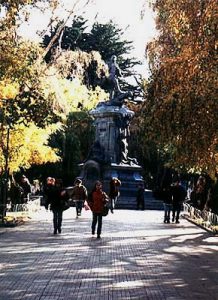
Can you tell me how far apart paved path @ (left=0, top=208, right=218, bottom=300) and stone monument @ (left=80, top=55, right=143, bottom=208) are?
20040 mm

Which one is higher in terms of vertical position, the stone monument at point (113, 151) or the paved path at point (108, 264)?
the stone monument at point (113, 151)

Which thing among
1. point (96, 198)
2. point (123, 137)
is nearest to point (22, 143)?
point (96, 198)

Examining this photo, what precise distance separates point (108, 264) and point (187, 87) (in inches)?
185

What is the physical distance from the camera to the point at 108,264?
12586 mm

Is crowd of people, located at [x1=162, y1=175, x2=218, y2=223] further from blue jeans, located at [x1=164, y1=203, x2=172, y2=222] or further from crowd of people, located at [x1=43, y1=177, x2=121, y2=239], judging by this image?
crowd of people, located at [x1=43, y1=177, x2=121, y2=239]

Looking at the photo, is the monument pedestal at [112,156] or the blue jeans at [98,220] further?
the monument pedestal at [112,156]

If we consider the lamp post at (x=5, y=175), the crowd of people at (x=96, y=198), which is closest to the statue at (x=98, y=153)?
the crowd of people at (x=96, y=198)

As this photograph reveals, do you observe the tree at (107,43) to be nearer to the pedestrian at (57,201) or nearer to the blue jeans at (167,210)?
the blue jeans at (167,210)

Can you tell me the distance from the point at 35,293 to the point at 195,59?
6.86 meters

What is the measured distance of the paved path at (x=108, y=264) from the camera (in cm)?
957

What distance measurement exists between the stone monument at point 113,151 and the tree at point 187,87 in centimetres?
2416

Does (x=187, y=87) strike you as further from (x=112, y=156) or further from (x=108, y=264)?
(x=112, y=156)

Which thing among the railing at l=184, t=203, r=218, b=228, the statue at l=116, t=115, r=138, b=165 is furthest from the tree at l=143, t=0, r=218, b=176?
the statue at l=116, t=115, r=138, b=165

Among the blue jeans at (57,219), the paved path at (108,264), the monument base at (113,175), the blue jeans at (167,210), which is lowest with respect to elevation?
the paved path at (108,264)
